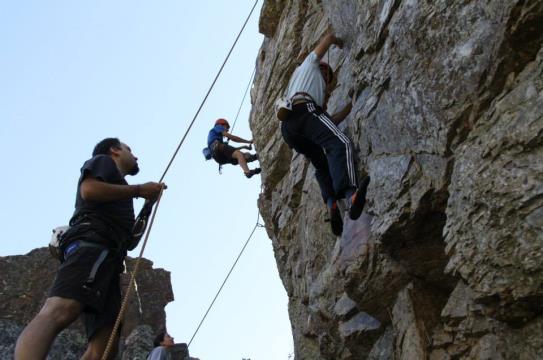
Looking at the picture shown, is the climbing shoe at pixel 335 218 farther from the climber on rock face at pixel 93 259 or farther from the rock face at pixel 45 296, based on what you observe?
the rock face at pixel 45 296

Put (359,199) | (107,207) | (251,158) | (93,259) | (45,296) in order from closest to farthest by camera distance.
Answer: (93,259)
(107,207)
(359,199)
(251,158)
(45,296)

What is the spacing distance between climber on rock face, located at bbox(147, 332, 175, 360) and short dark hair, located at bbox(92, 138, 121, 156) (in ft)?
13.5

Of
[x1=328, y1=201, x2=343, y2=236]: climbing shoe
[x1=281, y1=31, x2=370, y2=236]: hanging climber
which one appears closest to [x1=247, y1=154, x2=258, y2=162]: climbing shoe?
[x1=281, y1=31, x2=370, y2=236]: hanging climber

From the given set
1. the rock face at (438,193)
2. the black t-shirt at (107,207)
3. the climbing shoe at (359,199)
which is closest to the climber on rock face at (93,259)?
the black t-shirt at (107,207)

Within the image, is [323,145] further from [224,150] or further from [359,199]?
[224,150]

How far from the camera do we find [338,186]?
6582 millimetres

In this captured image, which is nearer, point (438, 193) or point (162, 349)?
point (438, 193)

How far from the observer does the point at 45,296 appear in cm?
1631

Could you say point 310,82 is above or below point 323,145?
above

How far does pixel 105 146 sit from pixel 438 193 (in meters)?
3.60

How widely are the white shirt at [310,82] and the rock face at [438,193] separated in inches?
19.2

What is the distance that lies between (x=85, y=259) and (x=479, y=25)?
3.81 meters

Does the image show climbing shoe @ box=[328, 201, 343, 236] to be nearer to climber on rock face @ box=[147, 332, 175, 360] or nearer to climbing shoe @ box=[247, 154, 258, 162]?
climber on rock face @ box=[147, 332, 175, 360]

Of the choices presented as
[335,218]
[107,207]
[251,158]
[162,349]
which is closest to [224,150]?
[251,158]
